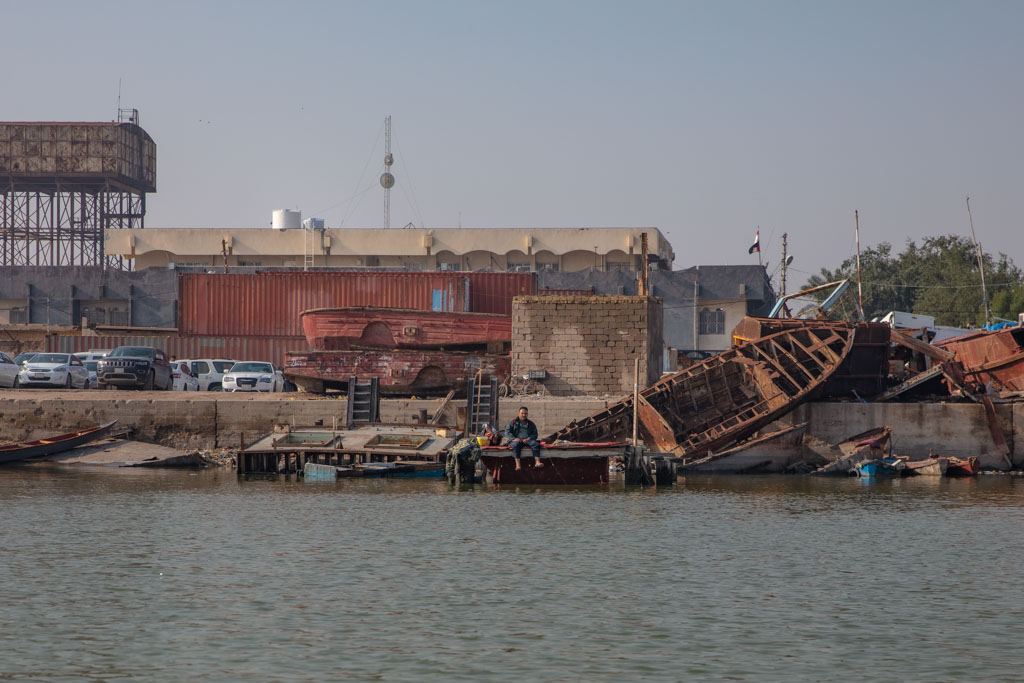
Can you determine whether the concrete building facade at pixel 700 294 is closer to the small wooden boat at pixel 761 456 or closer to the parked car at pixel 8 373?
the parked car at pixel 8 373

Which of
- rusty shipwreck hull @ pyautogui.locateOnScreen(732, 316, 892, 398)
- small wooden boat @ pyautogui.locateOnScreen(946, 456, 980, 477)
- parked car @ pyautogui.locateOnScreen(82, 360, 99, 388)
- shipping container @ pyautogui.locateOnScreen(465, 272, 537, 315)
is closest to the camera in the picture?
small wooden boat @ pyautogui.locateOnScreen(946, 456, 980, 477)

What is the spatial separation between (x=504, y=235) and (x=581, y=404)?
44.9 m

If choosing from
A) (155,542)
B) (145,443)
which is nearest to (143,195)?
(145,443)

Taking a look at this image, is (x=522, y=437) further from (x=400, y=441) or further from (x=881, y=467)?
(x=881, y=467)

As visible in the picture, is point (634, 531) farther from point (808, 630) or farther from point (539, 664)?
point (539, 664)

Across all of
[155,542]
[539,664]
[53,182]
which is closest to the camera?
[539,664]

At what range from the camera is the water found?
11305 mm

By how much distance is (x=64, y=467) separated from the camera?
29625 millimetres

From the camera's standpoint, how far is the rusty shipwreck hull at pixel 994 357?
3127 cm

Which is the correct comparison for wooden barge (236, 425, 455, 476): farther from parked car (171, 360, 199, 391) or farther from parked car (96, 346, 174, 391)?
parked car (171, 360, 199, 391)

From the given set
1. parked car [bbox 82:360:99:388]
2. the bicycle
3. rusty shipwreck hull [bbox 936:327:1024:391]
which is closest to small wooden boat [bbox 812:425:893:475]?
rusty shipwreck hull [bbox 936:327:1024:391]

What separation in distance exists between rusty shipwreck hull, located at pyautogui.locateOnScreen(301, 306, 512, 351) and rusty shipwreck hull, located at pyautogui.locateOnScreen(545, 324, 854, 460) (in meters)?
7.62

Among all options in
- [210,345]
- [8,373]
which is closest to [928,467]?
[8,373]

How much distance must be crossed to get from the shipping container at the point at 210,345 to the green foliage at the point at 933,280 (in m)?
45.0
